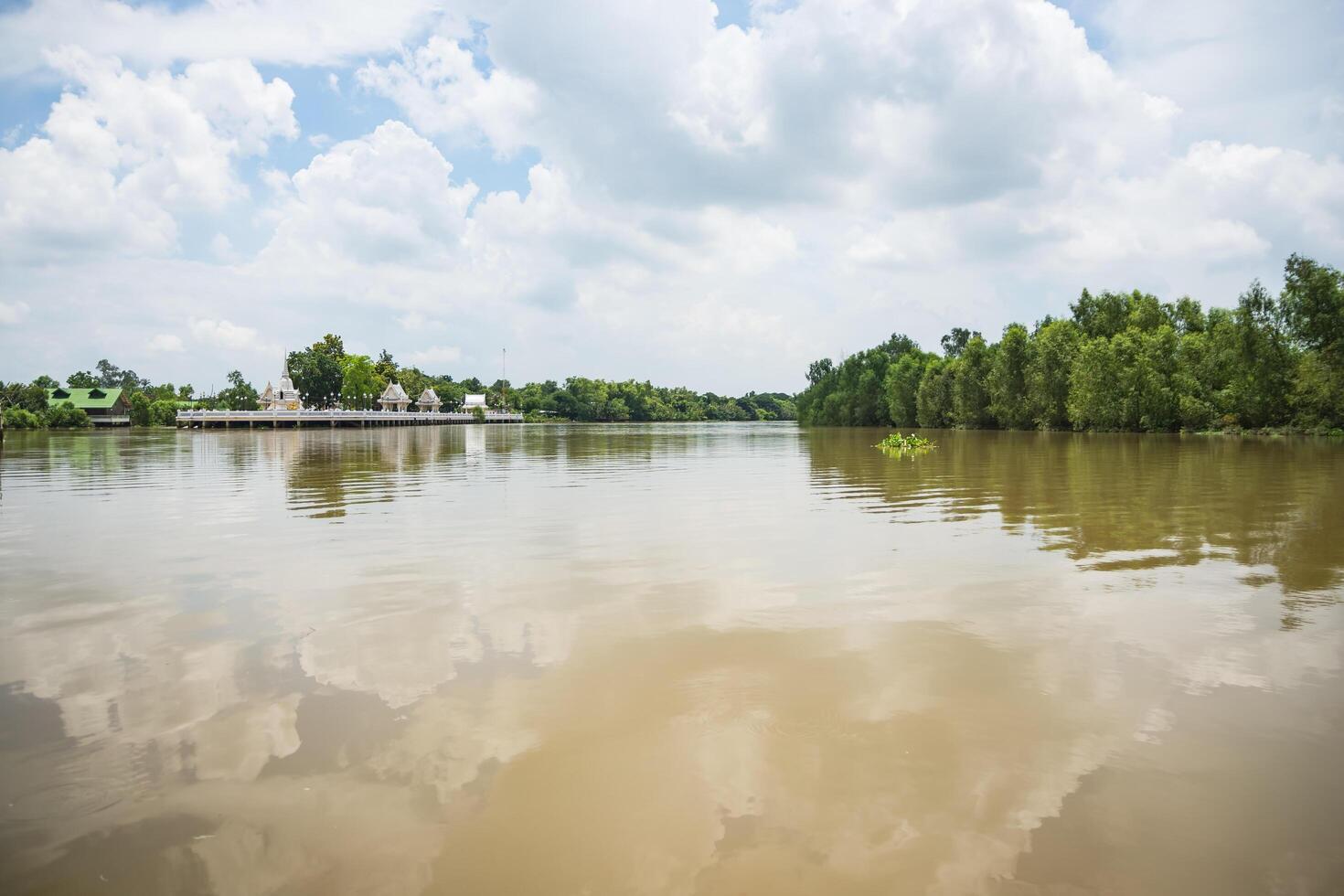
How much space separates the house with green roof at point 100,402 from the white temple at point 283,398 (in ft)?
68.9

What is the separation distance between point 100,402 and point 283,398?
2722 cm

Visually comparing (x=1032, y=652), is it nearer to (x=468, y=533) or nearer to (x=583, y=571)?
(x=583, y=571)

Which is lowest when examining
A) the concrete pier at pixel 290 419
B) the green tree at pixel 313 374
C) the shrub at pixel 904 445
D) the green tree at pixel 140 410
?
the shrub at pixel 904 445

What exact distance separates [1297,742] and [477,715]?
5385 millimetres

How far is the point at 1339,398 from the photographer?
173 ft

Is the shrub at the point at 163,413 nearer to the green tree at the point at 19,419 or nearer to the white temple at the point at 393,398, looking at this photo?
the green tree at the point at 19,419

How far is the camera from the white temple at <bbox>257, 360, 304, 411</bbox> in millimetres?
126312

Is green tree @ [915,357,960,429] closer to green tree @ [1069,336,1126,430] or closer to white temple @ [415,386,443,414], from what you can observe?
green tree @ [1069,336,1126,430]

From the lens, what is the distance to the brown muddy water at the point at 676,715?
3.87 m

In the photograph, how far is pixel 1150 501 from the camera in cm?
1820

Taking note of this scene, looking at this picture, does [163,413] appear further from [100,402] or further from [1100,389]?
[1100,389]

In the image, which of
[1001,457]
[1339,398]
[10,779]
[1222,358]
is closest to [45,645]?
[10,779]

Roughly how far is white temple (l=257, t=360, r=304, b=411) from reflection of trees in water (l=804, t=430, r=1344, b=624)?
11354 centimetres

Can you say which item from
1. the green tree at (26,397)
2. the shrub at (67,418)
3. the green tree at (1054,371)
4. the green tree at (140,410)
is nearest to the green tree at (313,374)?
the green tree at (140,410)
